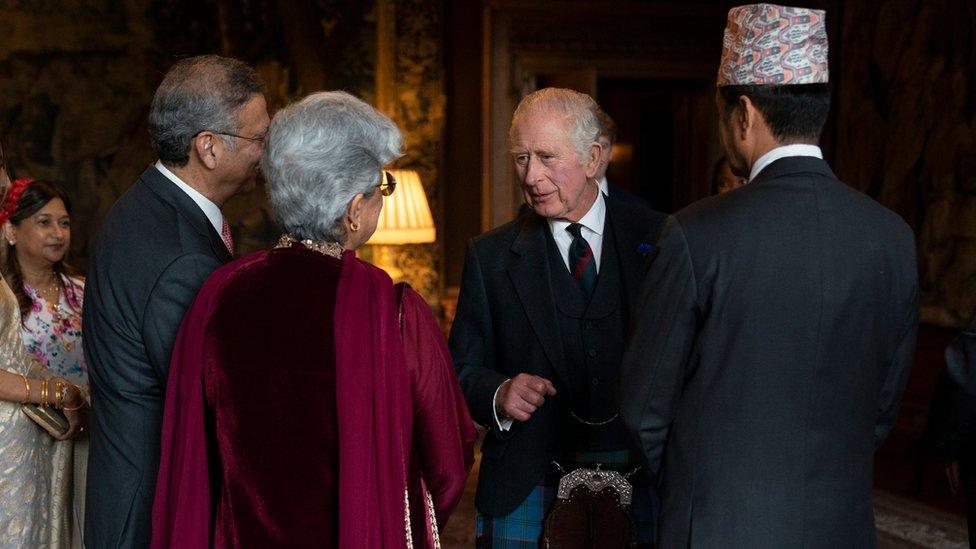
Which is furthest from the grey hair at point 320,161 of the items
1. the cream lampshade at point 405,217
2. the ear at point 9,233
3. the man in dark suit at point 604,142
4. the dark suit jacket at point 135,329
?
the cream lampshade at point 405,217

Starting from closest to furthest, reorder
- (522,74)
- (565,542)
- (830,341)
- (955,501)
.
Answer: (830,341)
(565,542)
(955,501)
(522,74)

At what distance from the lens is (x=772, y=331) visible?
224 centimetres

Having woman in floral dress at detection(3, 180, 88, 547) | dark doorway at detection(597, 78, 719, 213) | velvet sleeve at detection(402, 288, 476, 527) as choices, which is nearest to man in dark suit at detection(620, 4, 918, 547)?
velvet sleeve at detection(402, 288, 476, 527)

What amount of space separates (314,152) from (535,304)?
99 centimetres

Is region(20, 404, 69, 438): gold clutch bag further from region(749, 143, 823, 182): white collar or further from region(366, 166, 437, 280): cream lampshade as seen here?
region(366, 166, 437, 280): cream lampshade

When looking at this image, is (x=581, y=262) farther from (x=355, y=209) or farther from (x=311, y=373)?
(x=311, y=373)

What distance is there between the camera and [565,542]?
3.01 metres

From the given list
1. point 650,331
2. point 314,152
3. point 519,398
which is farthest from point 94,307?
point 650,331

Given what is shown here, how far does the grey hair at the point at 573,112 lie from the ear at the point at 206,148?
0.81 m

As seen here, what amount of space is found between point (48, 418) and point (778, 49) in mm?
2336

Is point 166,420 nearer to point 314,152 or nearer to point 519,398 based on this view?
point 314,152

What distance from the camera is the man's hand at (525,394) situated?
2781 mm

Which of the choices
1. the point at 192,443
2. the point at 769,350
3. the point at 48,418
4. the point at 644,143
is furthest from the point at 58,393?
the point at 644,143

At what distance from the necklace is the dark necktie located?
3.24 ft
